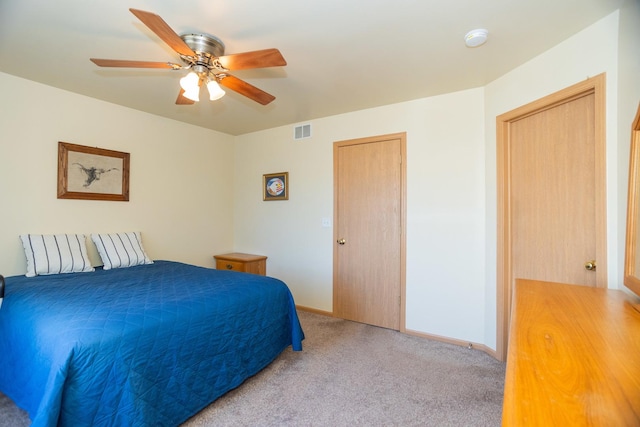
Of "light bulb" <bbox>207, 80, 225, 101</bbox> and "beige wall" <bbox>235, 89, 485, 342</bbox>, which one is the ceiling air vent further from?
"light bulb" <bbox>207, 80, 225, 101</bbox>

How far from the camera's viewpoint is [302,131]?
3732mm

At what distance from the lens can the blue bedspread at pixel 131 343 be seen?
1307mm

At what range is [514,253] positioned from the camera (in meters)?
2.39

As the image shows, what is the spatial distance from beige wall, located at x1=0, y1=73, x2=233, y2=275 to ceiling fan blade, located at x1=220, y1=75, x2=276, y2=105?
6.04ft

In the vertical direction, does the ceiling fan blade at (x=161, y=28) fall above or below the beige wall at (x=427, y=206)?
above

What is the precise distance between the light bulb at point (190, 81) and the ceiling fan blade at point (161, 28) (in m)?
0.13

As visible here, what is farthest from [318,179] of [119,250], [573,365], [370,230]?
[573,365]

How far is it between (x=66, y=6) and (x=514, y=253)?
11.2ft

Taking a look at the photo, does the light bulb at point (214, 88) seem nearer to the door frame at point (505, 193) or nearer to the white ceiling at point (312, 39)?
the white ceiling at point (312, 39)

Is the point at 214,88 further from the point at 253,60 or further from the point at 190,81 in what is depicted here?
the point at 253,60

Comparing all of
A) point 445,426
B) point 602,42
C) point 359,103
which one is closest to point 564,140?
point 602,42

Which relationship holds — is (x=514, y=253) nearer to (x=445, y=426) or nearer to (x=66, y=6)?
(x=445, y=426)

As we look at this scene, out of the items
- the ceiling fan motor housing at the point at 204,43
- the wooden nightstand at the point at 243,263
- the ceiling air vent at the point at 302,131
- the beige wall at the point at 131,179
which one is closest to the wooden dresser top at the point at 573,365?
the ceiling fan motor housing at the point at 204,43

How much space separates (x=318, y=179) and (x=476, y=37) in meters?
2.14
